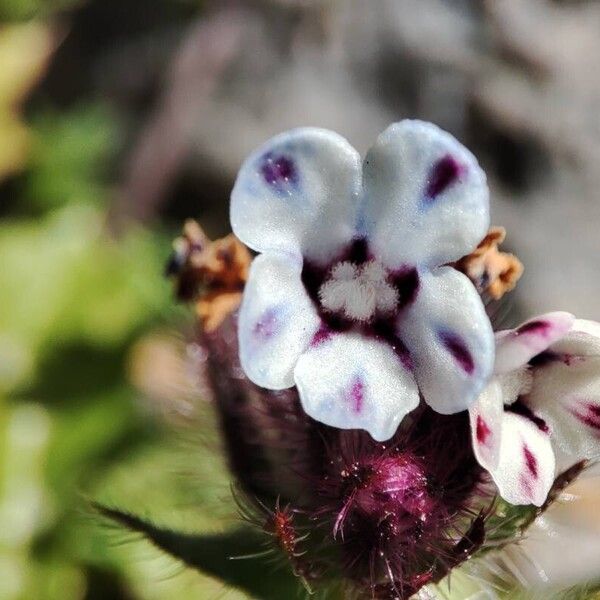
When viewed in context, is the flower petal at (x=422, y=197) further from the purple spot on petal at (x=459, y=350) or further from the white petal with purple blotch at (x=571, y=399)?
the white petal with purple blotch at (x=571, y=399)

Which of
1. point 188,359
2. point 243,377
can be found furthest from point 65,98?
point 243,377

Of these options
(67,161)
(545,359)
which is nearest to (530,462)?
(545,359)

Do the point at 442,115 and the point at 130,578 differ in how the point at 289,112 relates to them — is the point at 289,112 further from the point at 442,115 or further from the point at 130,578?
the point at 130,578

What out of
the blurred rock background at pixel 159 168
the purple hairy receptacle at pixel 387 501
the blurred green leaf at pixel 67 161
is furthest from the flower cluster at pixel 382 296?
the blurred green leaf at pixel 67 161

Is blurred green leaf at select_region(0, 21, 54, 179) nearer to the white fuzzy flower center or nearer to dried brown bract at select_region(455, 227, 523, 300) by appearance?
dried brown bract at select_region(455, 227, 523, 300)

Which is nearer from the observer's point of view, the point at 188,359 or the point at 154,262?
the point at 188,359

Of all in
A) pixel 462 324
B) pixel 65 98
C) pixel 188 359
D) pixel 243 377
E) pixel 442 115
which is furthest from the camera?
pixel 65 98
